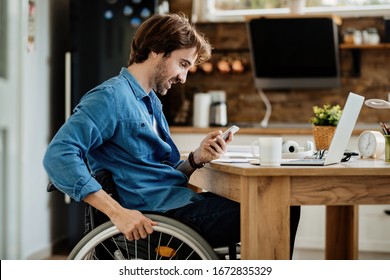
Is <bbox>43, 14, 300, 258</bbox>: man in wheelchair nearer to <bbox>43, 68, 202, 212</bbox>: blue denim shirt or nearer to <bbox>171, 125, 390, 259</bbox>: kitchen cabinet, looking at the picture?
<bbox>43, 68, 202, 212</bbox>: blue denim shirt

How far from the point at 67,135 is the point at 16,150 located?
1.86 ft

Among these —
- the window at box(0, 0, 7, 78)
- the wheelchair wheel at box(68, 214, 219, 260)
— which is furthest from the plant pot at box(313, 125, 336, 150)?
the window at box(0, 0, 7, 78)

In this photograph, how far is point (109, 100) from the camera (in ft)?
5.82

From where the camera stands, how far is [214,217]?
1.87 m

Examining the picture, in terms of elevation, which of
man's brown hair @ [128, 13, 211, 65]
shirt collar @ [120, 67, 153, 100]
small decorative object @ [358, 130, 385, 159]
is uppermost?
man's brown hair @ [128, 13, 211, 65]

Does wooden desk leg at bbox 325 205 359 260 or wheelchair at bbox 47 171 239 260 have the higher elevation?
wheelchair at bbox 47 171 239 260

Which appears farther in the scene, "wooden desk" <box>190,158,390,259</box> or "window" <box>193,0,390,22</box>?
"window" <box>193,0,390,22</box>

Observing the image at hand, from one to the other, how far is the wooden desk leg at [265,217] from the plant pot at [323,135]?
78 centimetres

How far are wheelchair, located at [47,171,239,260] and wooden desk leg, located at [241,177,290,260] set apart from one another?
106mm

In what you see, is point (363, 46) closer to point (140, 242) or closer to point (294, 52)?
point (294, 52)

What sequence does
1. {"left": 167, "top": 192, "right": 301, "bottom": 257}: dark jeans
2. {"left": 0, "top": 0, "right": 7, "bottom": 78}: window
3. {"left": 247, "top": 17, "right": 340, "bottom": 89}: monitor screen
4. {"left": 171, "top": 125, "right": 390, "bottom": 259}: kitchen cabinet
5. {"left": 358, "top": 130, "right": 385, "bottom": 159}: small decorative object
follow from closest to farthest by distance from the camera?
{"left": 167, "top": 192, "right": 301, "bottom": 257}: dark jeans
{"left": 0, "top": 0, "right": 7, "bottom": 78}: window
{"left": 358, "top": 130, "right": 385, "bottom": 159}: small decorative object
{"left": 171, "top": 125, "right": 390, "bottom": 259}: kitchen cabinet
{"left": 247, "top": 17, "right": 340, "bottom": 89}: monitor screen

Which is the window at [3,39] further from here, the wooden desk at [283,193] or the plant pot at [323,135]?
the plant pot at [323,135]

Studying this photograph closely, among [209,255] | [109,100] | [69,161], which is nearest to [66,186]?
[69,161]

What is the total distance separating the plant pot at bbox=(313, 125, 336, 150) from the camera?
7.96 ft
